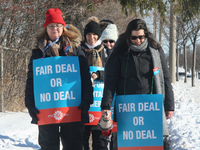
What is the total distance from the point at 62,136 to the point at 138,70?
115 cm

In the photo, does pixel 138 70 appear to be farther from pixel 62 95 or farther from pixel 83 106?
pixel 62 95

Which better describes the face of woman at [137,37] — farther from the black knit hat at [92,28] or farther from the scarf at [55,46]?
the black knit hat at [92,28]

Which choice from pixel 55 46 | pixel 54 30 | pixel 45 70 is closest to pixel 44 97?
pixel 45 70

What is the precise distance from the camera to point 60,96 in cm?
300

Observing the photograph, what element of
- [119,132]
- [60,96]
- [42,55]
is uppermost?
[42,55]

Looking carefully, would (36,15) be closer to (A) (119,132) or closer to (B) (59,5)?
(B) (59,5)

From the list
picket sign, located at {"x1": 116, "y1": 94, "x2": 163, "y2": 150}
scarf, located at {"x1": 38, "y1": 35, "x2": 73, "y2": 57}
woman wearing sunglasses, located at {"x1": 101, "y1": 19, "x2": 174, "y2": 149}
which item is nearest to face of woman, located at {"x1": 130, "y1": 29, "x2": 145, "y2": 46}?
woman wearing sunglasses, located at {"x1": 101, "y1": 19, "x2": 174, "y2": 149}

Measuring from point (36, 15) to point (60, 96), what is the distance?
543cm

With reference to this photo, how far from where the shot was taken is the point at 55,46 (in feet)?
10.0

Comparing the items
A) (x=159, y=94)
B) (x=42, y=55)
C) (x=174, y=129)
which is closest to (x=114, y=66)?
(x=159, y=94)

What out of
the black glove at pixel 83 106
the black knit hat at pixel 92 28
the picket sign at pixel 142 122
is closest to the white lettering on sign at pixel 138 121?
the picket sign at pixel 142 122

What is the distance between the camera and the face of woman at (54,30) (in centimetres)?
307

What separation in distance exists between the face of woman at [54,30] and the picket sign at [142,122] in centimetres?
102

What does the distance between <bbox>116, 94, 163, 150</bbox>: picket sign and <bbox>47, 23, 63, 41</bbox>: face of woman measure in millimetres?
1018
